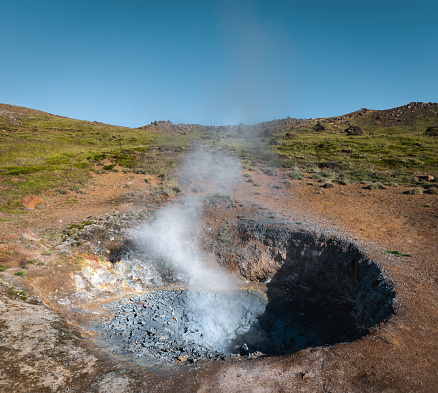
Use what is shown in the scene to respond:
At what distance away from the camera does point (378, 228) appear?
45.0ft

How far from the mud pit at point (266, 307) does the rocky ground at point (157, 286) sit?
2.37 ft

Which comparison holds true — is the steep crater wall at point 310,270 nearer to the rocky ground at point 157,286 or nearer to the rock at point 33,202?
the rocky ground at point 157,286

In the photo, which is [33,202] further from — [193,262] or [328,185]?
[328,185]

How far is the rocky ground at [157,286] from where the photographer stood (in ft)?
17.4

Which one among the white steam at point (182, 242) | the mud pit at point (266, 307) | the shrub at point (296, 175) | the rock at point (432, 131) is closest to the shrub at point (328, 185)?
the shrub at point (296, 175)

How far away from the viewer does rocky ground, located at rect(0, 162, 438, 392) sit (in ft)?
17.4

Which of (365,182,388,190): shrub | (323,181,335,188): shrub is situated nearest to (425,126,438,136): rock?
(365,182,388,190): shrub

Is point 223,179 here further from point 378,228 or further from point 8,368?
point 8,368

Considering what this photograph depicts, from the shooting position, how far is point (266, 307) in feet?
37.1

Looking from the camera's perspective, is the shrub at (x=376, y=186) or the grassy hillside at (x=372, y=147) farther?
the grassy hillside at (x=372, y=147)

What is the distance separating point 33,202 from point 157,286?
39.4 ft

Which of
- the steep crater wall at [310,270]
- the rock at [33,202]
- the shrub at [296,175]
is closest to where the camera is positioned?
the steep crater wall at [310,270]

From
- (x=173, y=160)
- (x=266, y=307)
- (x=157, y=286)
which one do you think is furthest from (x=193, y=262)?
(x=173, y=160)

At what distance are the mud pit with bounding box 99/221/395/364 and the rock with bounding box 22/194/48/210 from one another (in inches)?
450
